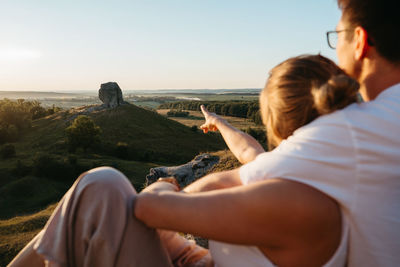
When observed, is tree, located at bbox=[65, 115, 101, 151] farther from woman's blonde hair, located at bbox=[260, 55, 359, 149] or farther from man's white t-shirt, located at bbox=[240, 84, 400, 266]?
man's white t-shirt, located at bbox=[240, 84, 400, 266]

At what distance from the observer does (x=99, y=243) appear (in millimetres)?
1736

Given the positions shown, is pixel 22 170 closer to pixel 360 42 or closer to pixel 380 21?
pixel 360 42

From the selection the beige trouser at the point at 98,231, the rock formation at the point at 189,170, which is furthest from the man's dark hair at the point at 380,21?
the rock formation at the point at 189,170

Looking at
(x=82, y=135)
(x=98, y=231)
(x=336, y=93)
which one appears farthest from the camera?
(x=82, y=135)

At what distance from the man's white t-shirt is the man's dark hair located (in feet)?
1.50

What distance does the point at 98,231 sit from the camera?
5.71 ft

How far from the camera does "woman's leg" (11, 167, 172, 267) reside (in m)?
1.75

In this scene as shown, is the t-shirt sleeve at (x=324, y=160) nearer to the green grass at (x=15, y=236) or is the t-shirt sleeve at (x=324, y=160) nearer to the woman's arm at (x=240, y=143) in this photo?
the woman's arm at (x=240, y=143)

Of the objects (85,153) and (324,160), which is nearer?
(324,160)

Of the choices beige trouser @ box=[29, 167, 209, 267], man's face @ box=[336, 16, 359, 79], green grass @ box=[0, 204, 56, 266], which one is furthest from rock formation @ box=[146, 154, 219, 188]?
man's face @ box=[336, 16, 359, 79]

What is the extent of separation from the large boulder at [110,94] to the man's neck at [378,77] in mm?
64205

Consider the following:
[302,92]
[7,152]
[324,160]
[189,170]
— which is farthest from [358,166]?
[7,152]

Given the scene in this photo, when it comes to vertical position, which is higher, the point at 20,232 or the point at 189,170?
the point at 189,170

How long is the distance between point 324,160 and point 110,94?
65.2 metres
